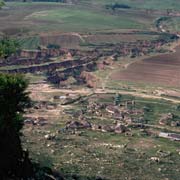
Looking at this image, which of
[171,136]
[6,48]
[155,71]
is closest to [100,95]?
[171,136]

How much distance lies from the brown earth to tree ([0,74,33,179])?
63.2m

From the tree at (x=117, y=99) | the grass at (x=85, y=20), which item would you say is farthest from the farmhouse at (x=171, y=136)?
the grass at (x=85, y=20)

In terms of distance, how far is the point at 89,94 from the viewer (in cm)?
9044

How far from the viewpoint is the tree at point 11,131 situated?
128 ft

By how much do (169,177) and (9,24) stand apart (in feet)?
390

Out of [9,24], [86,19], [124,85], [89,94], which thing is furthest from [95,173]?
[86,19]

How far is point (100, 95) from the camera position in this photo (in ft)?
295

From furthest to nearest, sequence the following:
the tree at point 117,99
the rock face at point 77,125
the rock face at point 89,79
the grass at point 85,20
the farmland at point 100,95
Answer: the grass at point 85,20 < the rock face at point 89,79 < the tree at point 117,99 < the rock face at point 77,125 < the farmland at point 100,95

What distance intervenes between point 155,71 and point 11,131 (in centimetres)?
7495

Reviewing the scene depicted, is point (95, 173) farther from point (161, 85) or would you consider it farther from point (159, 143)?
point (161, 85)

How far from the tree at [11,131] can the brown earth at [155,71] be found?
207ft

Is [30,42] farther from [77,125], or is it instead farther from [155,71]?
[77,125]

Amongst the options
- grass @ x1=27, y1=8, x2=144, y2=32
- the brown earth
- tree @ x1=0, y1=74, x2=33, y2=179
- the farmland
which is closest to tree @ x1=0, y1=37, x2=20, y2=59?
tree @ x1=0, y1=74, x2=33, y2=179

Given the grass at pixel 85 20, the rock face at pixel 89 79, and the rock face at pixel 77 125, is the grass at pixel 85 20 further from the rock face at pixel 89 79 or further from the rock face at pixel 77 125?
the rock face at pixel 77 125
